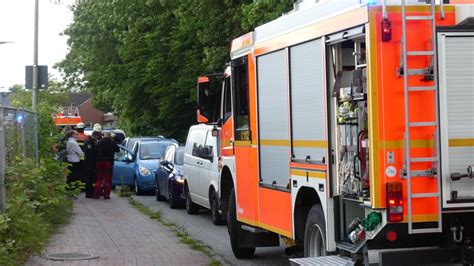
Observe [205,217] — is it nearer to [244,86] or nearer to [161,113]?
[244,86]

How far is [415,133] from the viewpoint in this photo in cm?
726

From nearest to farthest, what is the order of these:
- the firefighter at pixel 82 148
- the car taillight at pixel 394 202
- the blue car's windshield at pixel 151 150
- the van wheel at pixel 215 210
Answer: the car taillight at pixel 394 202, the van wheel at pixel 215 210, the firefighter at pixel 82 148, the blue car's windshield at pixel 151 150

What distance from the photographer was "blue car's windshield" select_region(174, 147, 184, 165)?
21.5m

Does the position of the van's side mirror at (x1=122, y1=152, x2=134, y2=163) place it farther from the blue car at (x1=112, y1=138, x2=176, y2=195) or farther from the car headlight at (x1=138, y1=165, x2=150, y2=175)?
the car headlight at (x1=138, y1=165, x2=150, y2=175)

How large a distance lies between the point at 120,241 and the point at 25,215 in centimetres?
261

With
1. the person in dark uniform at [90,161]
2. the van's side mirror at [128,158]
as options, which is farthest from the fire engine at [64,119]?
the van's side mirror at [128,158]

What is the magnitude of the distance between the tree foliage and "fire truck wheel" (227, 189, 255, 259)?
42.1 ft

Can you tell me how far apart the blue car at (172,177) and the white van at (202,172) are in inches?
31.1

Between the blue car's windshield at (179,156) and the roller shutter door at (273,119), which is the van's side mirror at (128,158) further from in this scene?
the roller shutter door at (273,119)

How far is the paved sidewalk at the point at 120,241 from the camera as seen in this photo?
1162cm

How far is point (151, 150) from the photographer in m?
26.2

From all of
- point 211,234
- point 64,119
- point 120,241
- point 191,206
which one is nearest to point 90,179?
point 191,206

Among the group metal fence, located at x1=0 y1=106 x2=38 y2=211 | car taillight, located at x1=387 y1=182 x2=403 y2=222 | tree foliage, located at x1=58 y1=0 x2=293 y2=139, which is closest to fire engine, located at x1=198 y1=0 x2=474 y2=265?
car taillight, located at x1=387 y1=182 x2=403 y2=222

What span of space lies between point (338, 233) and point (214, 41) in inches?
863
